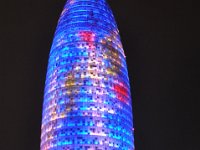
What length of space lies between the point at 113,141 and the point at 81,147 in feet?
17.0

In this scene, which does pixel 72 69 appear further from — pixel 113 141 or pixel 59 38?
pixel 113 141

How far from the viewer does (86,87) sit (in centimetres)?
7481

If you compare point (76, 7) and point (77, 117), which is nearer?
point (77, 117)

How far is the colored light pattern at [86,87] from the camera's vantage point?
72.0 metres

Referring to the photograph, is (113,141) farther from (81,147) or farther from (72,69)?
(72,69)

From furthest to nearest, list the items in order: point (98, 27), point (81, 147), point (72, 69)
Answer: point (98, 27) < point (72, 69) < point (81, 147)

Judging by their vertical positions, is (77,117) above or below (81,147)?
above

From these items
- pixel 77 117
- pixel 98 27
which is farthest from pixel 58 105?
pixel 98 27

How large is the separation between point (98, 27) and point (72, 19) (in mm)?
4859

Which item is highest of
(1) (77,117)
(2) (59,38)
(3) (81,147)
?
(2) (59,38)

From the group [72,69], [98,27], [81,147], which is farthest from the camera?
[98,27]

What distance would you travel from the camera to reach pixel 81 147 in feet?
232

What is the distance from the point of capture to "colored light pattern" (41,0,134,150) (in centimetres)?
7200

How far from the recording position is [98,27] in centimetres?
8169
